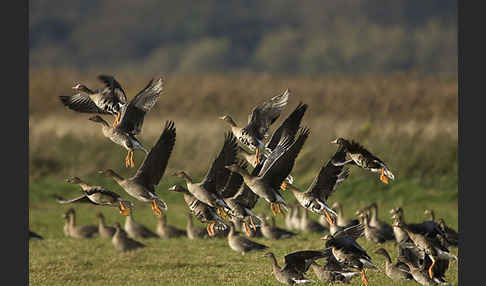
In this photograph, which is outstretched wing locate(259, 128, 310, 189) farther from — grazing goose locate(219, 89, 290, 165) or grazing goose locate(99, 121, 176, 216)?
grazing goose locate(99, 121, 176, 216)

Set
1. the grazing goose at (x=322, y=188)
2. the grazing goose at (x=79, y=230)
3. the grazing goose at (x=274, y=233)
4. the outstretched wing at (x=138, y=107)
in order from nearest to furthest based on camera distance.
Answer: the outstretched wing at (x=138, y=107) → the grazing goose at (x=322, y=188) → the grazing goose at (x=274, y=233) → the grazing goose at (x=79, y=230)

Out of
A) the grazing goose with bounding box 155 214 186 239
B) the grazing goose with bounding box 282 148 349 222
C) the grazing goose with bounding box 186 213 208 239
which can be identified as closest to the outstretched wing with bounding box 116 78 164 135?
the grazing goose with bounding box 282 148 349 222

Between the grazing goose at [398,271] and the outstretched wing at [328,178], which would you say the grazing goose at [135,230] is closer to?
the outstretched wing at [328,178]

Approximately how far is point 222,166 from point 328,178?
1395 millimetres

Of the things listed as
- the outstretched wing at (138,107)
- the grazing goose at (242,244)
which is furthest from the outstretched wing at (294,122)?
the grazing goose at (242,244)

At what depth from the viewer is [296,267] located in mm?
11656

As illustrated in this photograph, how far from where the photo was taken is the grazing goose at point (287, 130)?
39.4 feet

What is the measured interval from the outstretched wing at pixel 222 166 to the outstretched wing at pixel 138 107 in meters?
1.09

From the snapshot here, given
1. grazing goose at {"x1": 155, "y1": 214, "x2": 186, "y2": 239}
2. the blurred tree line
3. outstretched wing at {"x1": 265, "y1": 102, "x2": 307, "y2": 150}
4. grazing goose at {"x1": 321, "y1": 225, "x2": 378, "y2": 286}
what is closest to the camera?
grazing goose at {"x1": 321, "y1": 225, "x2": 378, "y2": 286}

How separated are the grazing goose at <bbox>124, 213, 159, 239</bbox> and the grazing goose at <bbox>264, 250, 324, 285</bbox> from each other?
18.9ft

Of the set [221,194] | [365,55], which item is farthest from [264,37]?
[221,194]

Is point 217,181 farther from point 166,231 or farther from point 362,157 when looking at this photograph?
point 166,231

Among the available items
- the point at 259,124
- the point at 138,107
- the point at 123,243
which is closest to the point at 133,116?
the point at 138,107

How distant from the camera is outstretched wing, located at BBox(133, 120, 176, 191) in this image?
11398 millimetres
